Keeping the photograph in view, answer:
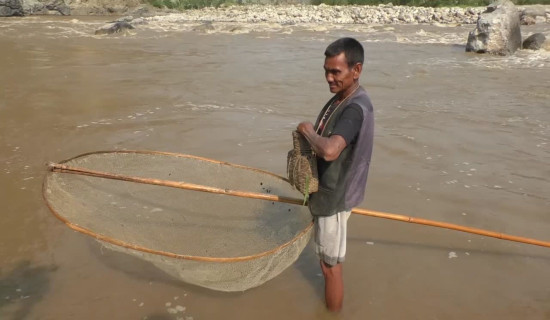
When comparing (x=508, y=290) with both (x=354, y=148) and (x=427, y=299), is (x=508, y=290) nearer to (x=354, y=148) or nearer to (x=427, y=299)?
(x=427, y=299)

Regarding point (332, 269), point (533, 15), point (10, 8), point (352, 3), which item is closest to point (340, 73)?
point (332, 269)

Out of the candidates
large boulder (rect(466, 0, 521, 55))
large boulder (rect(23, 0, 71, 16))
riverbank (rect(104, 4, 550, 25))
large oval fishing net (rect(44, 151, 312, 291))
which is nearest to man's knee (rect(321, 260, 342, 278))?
large oval fishing net (rect(44, 151, 312, 291))

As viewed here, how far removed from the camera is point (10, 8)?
2045 centimetres

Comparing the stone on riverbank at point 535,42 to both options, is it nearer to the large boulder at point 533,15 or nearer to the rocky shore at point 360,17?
the large boulder at point 533,15

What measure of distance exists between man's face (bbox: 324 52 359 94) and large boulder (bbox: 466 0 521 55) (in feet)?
34.2

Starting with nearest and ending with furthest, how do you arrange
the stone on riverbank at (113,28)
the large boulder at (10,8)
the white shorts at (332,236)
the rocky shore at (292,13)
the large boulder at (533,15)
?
the white shorts at (332,236), the stone on riverbank at (113,28), the large boulder at (533,15), the rocky shore at (292,13), the large boulder at (10,8)

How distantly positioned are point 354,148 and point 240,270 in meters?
0.84

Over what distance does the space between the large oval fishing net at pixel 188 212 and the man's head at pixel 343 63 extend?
0.67 m

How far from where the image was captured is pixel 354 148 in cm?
219

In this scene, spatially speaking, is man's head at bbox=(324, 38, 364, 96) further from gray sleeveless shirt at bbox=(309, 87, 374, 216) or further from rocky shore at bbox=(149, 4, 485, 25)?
rocky shore at bbox=(149, 4, 485, 25)

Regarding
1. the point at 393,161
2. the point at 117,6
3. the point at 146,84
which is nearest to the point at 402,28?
the point at 146,84

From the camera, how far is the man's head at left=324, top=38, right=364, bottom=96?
2.11 metres

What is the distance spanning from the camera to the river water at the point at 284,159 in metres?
2.69

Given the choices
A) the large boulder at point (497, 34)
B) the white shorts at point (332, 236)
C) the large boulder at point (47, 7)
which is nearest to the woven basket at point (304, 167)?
the white shorts at point (332, 236)
